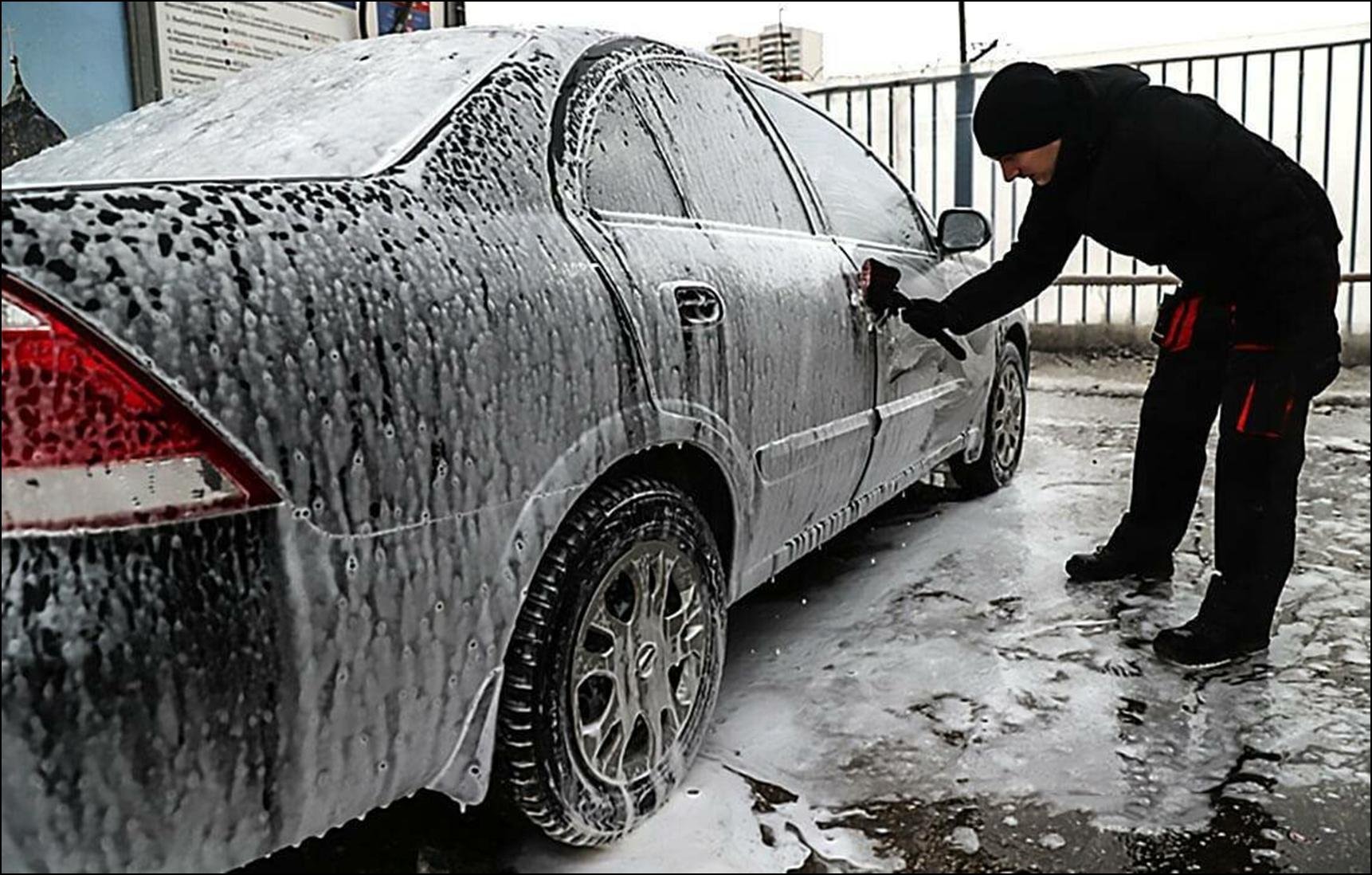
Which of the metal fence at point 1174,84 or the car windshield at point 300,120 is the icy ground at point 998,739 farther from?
the metal fence at point 1174,84

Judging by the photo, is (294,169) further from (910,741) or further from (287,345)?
(910,741)

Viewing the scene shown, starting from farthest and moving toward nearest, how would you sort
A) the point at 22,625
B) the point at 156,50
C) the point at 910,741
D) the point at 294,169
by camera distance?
the point at 156,50
the point at 910,741
the point at 294,169
the point at 22,625

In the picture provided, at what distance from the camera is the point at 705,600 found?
205cm

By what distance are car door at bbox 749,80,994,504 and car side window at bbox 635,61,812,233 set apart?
0.63ft

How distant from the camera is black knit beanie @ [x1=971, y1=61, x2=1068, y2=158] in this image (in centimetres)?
273

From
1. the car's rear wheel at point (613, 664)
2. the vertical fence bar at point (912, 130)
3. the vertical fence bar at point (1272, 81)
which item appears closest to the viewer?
the car's rear wheel at point (613, 664)

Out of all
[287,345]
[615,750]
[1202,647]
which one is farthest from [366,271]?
[1202,647]

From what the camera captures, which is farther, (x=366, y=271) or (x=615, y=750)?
(x=615, y=750)

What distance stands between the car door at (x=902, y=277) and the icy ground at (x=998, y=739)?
417mm

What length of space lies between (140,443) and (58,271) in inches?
7.3

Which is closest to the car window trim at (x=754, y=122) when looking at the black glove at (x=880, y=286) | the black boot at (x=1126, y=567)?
the black glove at (x=880, y=286)

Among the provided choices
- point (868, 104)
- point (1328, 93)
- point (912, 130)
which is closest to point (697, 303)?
point (912, 130)

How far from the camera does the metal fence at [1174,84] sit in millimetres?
7215

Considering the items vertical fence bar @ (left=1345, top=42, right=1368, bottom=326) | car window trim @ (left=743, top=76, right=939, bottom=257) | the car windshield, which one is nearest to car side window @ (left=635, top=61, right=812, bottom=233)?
car window trim @ (left=743, top=76, right=939, bottom=257)
